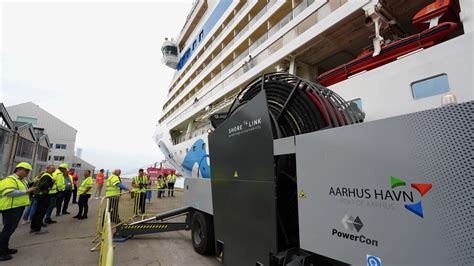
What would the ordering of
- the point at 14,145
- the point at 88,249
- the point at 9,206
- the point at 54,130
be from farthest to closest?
the point at 54,130
the point at 14,145
the point at 88,249
the point at 9,206

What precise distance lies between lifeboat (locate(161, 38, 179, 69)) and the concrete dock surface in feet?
75.5

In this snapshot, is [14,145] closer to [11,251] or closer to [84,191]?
[84,191]

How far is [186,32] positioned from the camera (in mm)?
24031

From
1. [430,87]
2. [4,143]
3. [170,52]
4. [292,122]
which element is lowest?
[292,122]

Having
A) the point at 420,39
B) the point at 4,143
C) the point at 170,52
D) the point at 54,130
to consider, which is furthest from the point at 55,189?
the point at 54,130

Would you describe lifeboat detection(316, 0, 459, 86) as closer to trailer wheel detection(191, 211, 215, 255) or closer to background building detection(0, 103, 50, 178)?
trailer wheel detection(191, 211, 215, 255)

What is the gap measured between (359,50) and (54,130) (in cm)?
4117

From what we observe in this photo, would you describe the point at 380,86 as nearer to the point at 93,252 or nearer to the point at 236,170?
the point at 236,170

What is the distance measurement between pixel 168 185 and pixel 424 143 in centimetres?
1457

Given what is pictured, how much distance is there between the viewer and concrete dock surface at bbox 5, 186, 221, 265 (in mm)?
3819

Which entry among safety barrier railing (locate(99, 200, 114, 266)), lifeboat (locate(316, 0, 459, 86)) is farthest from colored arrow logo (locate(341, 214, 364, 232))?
lifeboat (locate(316, 0, 459, 86))

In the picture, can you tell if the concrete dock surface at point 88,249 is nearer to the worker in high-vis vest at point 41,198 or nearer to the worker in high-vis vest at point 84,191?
the worker in high-vis vest at point 41,198

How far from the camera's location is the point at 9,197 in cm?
392

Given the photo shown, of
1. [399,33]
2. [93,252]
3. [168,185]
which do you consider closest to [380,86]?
[399,33]
